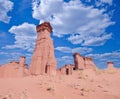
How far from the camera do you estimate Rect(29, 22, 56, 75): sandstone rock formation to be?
21.3 meters

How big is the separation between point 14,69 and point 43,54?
24.5 metres

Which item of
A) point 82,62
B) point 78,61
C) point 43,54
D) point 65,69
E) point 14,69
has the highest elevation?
point 78,61

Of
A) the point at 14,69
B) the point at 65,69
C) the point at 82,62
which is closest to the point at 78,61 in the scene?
the point at 82,62

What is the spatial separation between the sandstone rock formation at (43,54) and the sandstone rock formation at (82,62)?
803 inches


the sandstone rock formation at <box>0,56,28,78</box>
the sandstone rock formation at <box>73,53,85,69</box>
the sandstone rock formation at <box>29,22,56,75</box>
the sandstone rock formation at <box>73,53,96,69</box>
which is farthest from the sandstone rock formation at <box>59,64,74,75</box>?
the sandstone rock formation at <box>29,22,56,75</box>

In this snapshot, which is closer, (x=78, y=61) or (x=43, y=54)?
(x=43, y=54)

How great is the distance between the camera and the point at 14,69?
1729 inches

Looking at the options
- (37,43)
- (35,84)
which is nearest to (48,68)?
(37,43)

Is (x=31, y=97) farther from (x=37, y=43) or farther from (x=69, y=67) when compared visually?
(x=69, y=67)

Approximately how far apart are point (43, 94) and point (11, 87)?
8.67 ft

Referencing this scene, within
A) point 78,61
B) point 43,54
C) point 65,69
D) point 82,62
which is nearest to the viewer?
point 43,54

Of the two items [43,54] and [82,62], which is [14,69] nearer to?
[82,62]

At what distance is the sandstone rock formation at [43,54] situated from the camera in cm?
2130

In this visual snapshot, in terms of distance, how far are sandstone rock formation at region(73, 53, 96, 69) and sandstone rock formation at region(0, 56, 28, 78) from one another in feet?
43.1
